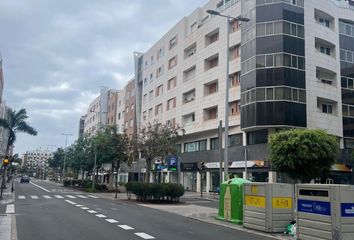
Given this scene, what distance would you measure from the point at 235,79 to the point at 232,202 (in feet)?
84.2

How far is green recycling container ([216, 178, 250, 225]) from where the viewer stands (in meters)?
16.5

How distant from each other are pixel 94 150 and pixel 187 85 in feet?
44.5

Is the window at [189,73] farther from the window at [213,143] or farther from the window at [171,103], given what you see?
the window at [213,143]

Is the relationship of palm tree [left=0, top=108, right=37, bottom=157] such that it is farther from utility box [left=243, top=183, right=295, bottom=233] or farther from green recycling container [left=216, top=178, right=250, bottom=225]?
utility box [left=243, top=183, right=295, bottom=233]

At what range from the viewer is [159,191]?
29.1m

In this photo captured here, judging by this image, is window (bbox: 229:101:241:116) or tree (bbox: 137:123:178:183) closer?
tree (bbox: 137:123:178:183)

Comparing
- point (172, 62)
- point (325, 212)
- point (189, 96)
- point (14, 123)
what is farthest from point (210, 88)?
point (325, 212)

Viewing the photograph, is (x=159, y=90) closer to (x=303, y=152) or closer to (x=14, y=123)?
(x=14, y=123)

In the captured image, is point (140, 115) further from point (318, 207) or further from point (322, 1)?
point (318, 207)

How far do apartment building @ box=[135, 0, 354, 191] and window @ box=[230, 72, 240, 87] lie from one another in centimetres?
10

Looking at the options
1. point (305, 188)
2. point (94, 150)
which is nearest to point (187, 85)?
point (94, 150)

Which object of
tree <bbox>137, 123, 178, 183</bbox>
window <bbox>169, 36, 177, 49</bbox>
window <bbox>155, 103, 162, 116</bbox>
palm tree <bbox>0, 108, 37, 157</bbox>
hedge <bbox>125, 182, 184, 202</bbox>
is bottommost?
hedge <bbox>125, 182, 184, 202</bbox>

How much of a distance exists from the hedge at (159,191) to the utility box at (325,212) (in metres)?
17.5

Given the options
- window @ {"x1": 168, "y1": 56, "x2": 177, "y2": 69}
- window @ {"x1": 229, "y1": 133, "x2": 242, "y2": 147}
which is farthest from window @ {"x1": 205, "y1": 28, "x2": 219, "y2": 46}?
window @ {"x1": 229, "y1": 133, "x2": 242, "y2": 147}
